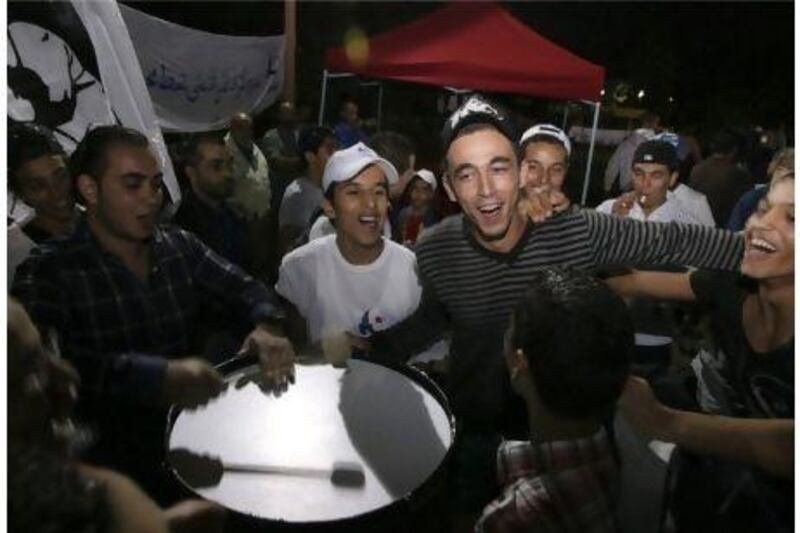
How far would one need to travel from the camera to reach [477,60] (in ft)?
23.6

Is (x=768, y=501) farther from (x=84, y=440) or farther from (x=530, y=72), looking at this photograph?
(x=530, y=72)

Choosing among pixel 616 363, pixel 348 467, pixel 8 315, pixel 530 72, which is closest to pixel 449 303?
pixel 348 467

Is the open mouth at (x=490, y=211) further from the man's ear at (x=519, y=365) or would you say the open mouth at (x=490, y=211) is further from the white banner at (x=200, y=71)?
the white banner at (x=200, y=71)

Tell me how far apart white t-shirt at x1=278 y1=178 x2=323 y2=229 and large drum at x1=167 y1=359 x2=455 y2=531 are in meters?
2.33

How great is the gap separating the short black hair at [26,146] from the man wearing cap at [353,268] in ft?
2.86

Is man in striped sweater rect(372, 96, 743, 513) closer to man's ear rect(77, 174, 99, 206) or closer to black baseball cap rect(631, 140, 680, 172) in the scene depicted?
man's ear rect(77, 174, 99, 206)

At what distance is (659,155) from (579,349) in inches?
95.4

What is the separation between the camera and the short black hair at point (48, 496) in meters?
1.13

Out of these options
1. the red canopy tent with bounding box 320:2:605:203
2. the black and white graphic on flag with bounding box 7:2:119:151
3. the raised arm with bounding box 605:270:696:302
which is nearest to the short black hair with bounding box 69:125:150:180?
the black and white graphic on flag with bounding box 7:2:119:151

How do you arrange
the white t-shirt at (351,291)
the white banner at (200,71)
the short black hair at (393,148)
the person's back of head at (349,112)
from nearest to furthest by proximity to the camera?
the white t-shirt at (351,291) < the short black hair at (393,148) < the white banner at (200,71) < the person's back of head at (349,112)

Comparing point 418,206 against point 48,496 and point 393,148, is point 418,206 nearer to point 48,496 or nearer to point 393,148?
point 393,148

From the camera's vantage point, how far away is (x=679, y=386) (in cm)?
198

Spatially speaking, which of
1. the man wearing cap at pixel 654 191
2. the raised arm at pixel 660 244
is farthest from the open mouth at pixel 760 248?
the man wearing cap at pixel 654 191

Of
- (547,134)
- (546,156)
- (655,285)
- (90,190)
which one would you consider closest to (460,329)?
(655,285)
